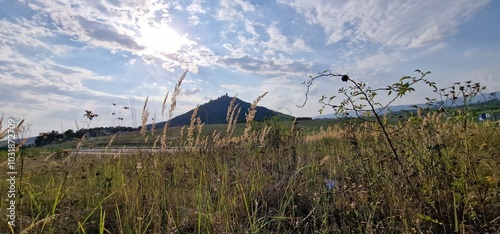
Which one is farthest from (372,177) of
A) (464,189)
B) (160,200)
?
(160,200)

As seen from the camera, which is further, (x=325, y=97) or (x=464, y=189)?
(x=325, y=97)

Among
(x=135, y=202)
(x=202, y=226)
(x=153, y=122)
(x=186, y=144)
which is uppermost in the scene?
(x=153, y=122)

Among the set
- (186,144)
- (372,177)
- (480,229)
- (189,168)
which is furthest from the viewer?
(186,144)

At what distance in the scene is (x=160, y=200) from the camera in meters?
3.20

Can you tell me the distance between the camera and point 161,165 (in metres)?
4.55

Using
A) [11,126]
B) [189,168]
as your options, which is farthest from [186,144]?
[11,126]

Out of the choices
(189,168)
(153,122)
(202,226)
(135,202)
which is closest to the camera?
(202,226)

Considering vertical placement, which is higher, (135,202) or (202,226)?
(135,202)

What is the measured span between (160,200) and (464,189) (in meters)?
2.84

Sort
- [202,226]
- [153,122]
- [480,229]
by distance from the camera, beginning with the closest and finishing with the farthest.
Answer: [480,229] < [202,226] < [153,122]

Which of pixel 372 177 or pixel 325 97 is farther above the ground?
pixel 325 97

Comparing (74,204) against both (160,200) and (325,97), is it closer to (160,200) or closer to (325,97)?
(160,200)

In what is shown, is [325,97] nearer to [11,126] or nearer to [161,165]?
[161,165]

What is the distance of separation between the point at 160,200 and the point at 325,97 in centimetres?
202
